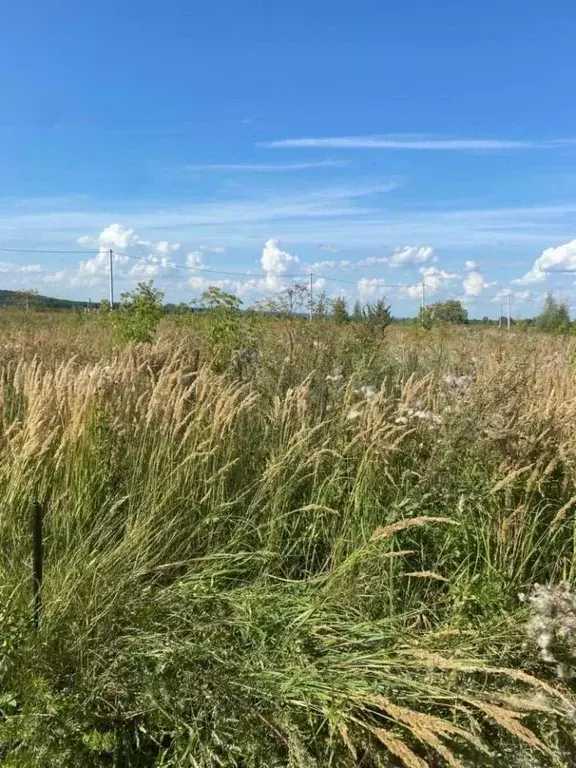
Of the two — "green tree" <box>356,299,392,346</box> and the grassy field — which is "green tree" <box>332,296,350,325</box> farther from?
the grassy field

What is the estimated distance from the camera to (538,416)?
11.3 ft

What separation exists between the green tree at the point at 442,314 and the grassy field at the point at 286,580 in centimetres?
1468

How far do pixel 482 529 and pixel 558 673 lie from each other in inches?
28.9

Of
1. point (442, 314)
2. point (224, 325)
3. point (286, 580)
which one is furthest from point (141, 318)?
point (442, 314)

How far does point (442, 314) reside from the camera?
2025 centimetres

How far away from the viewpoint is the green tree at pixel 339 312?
327 inches

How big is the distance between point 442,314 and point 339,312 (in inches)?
493

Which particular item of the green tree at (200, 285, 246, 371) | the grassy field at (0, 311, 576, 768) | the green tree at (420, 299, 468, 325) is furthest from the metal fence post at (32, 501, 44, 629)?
the green tree at (420, 299, 468, 325)

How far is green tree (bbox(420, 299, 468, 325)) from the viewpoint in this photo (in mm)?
18375

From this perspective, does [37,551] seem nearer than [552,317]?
Yes

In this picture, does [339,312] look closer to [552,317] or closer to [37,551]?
[37,551]

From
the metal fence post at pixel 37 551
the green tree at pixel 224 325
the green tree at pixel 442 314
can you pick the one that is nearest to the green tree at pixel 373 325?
the green tree at pixel 224 325

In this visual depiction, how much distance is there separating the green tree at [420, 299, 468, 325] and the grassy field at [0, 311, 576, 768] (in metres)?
14.7

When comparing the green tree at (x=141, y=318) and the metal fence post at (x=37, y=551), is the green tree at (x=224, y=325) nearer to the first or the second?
the green tree at (x=141, y=318)
